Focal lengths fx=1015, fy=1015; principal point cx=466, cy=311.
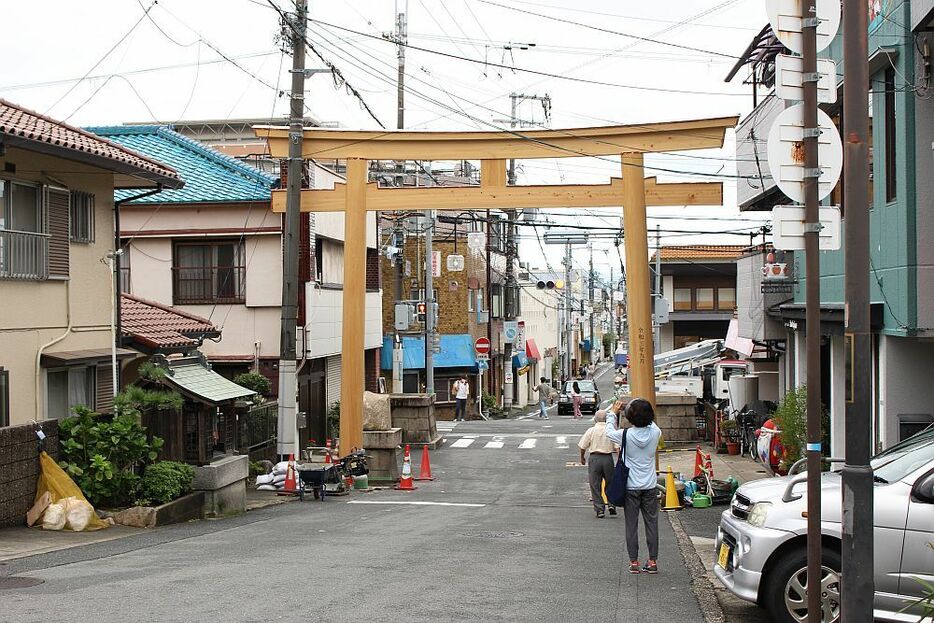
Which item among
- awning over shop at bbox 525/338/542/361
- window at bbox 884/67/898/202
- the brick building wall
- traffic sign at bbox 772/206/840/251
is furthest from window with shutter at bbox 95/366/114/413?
awning over shop at bbox 525/338/542/361

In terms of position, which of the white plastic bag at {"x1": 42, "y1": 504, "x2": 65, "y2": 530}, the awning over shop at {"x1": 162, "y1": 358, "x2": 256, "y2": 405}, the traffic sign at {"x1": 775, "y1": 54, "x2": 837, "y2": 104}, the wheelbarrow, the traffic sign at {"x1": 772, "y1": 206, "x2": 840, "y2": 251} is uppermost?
the traffic sign at {"x1": 775, "y1": 54, "x2": 837, "y2": 104}

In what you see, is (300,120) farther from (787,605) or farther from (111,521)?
(787,605)

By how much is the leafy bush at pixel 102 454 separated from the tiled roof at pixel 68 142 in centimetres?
375

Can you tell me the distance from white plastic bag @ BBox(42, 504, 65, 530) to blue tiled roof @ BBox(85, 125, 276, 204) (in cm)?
1334

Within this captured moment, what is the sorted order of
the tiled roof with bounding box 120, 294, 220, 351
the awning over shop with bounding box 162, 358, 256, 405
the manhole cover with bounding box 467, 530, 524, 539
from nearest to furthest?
the manhole cover with bounding box 467, 530, 524, 539
the awning over shop with bounding box 162, 358, 256, 405
the tiled roof with bounding box 120, 294, 220, 351

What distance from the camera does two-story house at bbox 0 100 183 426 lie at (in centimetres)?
1448

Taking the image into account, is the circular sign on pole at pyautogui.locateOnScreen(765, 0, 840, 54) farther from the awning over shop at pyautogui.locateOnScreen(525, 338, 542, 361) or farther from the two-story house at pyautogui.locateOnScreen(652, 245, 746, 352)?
the awning over shop at pyautogui.locateOnScreen(525, 338, 542, 361)

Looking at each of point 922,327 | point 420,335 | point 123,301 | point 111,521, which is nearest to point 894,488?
point 922,327

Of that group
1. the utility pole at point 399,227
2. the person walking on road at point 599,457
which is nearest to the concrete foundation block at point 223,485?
the person walking on road at point 599,457

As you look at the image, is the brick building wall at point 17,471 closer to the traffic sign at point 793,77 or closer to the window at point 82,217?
the window at point 82,217

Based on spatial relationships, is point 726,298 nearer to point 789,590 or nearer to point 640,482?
point 640,482

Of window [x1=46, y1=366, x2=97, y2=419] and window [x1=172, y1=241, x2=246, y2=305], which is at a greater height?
window [x1=172, y1=241, x2=246, y2=305]

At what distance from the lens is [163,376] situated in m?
17.5

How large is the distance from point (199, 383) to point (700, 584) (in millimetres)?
11453
